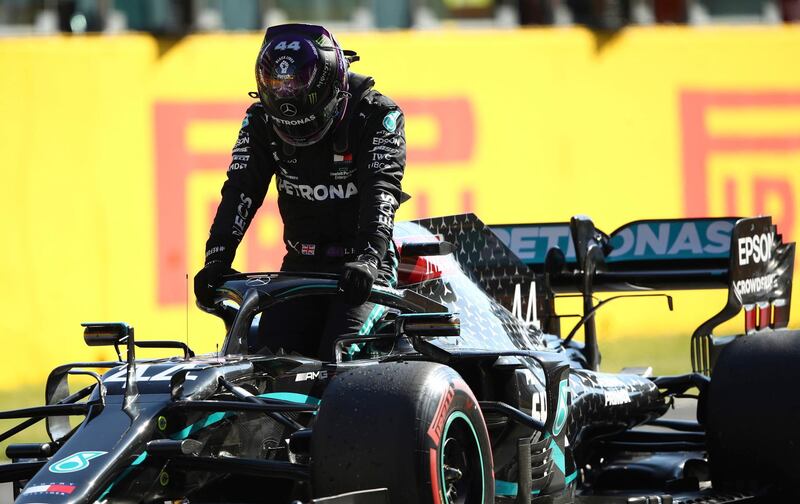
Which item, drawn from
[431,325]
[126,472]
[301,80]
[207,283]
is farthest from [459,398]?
[301,80]

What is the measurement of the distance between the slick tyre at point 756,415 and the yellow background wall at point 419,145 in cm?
514

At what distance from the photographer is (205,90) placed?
1140 centimetres

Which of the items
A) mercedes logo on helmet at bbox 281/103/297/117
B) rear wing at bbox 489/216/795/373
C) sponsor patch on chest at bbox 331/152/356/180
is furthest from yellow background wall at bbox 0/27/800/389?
mercedes logo on helmet at bbox 281/103/297/117

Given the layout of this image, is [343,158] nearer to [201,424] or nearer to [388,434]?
[201,424]

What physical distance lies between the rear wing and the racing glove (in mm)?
2536

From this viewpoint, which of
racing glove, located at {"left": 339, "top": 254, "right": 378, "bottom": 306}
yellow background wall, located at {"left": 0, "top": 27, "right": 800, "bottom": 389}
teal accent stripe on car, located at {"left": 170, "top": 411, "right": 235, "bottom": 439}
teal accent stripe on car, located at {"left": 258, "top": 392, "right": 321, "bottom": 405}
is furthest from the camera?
yellow background wall, located at {"left": 0, "top": 27, "right": 800, "bottom": 389}

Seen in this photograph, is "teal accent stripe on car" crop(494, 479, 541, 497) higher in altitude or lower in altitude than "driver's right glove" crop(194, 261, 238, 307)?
lower

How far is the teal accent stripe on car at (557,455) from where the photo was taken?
236 inches

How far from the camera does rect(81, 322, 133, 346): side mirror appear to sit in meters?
5.21

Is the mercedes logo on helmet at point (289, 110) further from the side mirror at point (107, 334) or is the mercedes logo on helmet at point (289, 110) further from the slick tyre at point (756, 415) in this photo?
the slick tyre at point (756, 415)

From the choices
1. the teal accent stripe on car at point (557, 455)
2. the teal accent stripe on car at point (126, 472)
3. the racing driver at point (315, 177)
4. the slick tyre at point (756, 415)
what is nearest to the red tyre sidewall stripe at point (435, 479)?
the teal accent stripe on car at point (126, 472)

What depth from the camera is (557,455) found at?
605 cm

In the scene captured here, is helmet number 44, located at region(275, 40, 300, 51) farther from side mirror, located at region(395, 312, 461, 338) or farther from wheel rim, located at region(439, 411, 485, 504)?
wheel rim, located at region(439, 411, 485, 504)

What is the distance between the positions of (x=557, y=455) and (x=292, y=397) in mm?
1415
